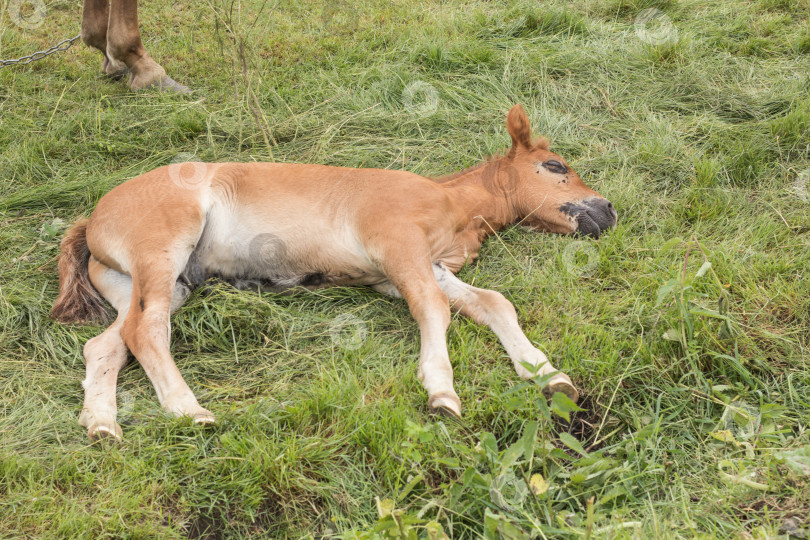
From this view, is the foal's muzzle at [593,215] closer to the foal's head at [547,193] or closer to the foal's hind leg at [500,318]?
the foal's head at [547,193]

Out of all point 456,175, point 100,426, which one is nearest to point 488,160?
point 456,175

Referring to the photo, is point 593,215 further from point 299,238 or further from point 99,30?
point 99,30

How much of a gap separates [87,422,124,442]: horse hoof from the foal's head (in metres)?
2.69

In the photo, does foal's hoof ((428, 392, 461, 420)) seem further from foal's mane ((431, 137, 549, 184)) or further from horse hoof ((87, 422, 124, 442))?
foal's mane ((431, 137, 549, 184))

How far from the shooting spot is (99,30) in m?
6.44

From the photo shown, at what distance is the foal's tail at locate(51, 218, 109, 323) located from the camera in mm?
3830

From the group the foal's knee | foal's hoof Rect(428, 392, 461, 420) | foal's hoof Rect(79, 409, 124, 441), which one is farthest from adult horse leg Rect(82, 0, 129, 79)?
foal's hoof Rect(428, 392, 461, 420)

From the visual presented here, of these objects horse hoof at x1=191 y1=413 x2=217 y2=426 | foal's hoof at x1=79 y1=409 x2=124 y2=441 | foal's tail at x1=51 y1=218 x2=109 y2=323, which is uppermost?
horse hoof at x1=191 y1=413 x2=217 y2=426

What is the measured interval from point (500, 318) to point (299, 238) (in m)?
1.22

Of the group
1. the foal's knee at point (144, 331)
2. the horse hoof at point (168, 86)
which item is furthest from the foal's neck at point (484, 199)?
the horse hoof at point (168, 86)

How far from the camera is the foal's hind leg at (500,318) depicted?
3.26 m

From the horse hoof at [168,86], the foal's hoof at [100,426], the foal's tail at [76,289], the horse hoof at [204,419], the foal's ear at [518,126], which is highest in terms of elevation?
the foal's ear at [518,126]

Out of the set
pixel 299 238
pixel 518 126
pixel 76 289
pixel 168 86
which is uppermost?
pixel 518 126

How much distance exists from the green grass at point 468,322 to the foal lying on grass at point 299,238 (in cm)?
14
